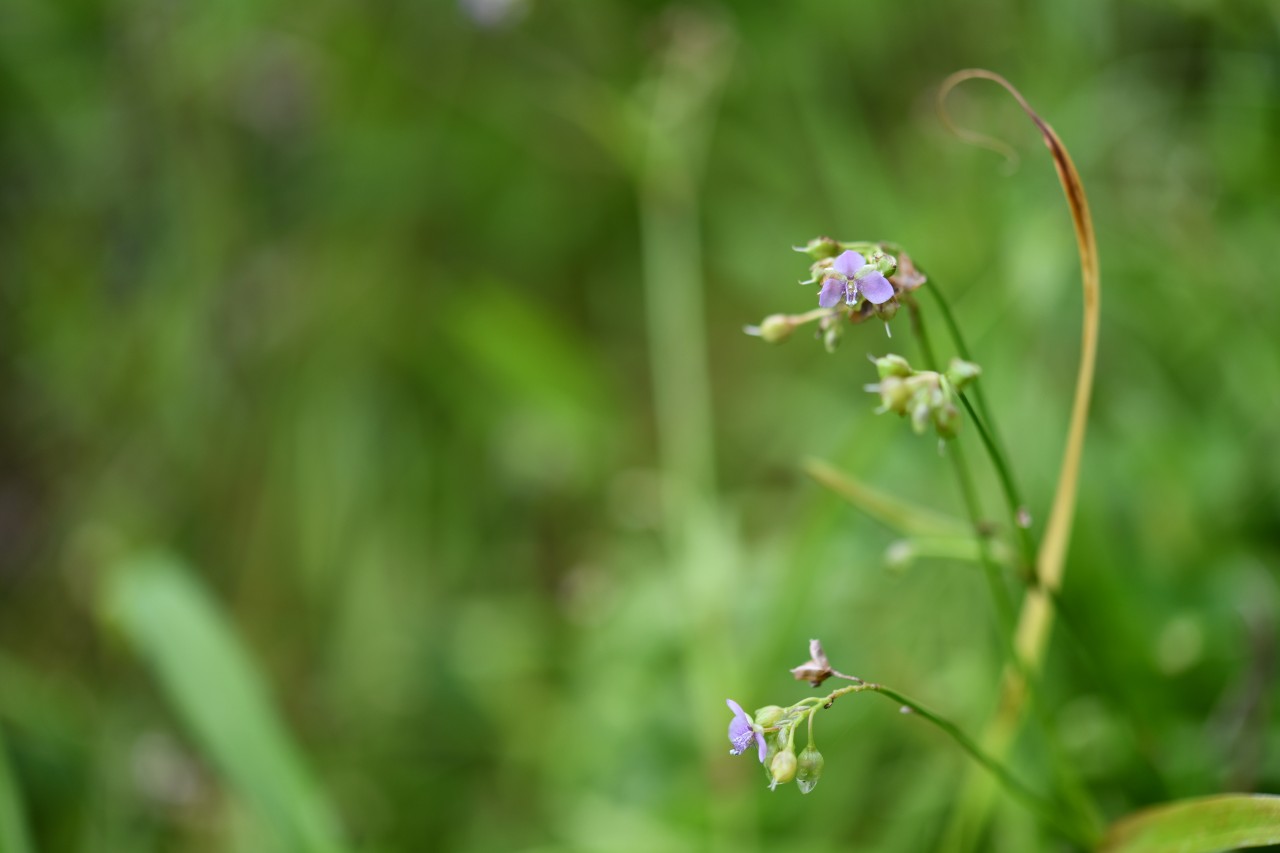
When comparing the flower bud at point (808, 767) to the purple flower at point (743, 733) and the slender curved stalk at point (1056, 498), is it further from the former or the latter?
the slender curved stalk at point (1056, 498)

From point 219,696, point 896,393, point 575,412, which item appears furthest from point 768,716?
point 575,412

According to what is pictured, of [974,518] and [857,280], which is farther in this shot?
[974,518]

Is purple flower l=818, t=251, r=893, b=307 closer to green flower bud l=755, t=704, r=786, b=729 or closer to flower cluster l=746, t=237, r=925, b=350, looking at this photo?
flower cluster l=746, t=237, r=925, b=350

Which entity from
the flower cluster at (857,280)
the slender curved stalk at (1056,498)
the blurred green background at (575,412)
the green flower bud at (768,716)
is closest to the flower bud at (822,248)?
the flower cluster at (857,280)

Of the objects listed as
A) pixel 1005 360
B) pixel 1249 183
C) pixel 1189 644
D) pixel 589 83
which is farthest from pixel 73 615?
pixel 1249 183

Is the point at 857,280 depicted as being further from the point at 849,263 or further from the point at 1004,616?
the point at 1004,616

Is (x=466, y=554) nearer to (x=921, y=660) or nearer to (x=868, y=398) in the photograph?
(x=868, y=398)

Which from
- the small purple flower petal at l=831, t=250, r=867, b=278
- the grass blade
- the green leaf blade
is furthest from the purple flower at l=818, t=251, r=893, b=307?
the grass blade
